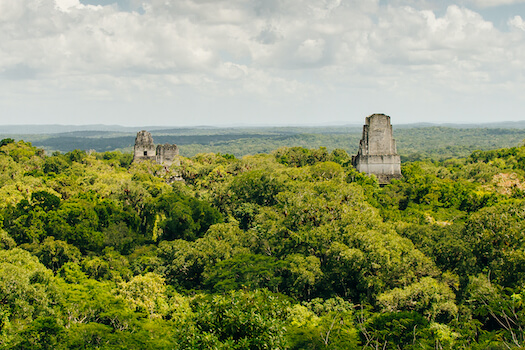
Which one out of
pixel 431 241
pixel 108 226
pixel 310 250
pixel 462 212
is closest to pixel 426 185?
pixel 462 212

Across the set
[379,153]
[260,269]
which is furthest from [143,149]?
[260,269]

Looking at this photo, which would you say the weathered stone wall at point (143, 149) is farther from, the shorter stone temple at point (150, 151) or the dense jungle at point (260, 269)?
the dense jungle at point (260, 269)

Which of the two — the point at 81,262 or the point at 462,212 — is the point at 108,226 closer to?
the point at 81,262

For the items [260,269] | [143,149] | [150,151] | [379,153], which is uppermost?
[379,153]

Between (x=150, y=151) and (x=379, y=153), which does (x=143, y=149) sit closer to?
(x=150, y=151)

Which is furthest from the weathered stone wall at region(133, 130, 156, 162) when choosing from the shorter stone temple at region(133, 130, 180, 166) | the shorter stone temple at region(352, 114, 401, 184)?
the shorter stone temple at region(352, 114, 401, 184)

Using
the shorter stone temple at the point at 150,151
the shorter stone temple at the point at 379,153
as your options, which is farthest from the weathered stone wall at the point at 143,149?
the shorter stone temple at the point at 379,153

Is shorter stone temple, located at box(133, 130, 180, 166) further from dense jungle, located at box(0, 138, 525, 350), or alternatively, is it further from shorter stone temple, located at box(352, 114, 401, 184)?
shorter stone temple, located at box(352, 114, 401, 184)
